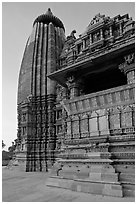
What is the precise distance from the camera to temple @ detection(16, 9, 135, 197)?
27.9 feet

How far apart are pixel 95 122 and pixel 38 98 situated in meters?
12.0

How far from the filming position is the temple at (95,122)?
849 cm

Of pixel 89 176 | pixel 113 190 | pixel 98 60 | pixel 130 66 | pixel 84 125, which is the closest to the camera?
pixel 113 190

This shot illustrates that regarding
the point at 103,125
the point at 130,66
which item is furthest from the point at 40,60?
the point at 103,125

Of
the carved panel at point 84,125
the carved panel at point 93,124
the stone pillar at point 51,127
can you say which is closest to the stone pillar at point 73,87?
the carved panel at point 84,125

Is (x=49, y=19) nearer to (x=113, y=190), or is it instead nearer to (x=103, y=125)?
(x=103, y=125)

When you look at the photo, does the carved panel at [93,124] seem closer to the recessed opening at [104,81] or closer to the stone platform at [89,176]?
the stone platform at [89,176]

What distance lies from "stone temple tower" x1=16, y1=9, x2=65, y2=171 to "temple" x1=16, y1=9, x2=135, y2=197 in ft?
0.37

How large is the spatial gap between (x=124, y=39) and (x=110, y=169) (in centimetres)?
842

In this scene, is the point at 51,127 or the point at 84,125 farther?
the point at 51,127

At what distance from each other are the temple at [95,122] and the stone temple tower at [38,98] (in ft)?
0.37

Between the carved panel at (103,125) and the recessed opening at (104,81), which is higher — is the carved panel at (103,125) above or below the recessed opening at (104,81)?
below

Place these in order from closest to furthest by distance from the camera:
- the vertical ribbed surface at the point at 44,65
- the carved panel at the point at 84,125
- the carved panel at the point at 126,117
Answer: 1. the carved panel at the point at 126,117
2. the carved panel at the point at 84,125
3. the vertical ribbed surface at the point at 44,65

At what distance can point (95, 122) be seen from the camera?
10.5 metres
